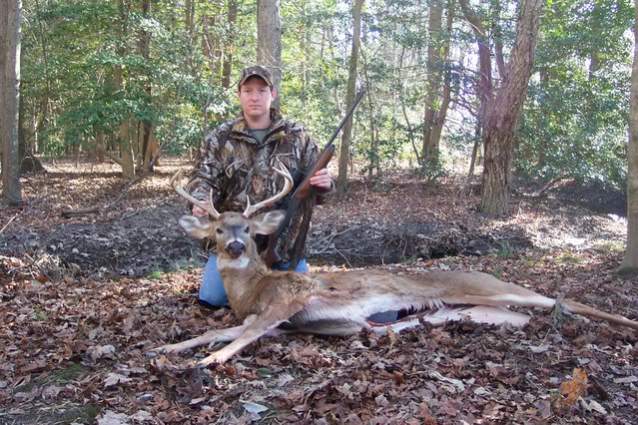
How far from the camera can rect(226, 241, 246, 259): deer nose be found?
504 centimetres

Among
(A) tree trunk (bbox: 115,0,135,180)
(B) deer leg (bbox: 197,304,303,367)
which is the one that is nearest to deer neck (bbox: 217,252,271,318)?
(B) deer leg (bbox: 197,304,303,367)

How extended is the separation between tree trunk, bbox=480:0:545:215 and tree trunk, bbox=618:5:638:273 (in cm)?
546

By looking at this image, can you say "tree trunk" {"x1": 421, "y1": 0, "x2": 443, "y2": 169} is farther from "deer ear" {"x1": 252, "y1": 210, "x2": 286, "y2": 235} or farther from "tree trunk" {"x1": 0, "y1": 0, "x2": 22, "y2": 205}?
"deer ear" {"x1": 252, "y1": 210, "x2": 286, "y2": 235}

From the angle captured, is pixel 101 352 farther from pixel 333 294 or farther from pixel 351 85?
pixel 351 85

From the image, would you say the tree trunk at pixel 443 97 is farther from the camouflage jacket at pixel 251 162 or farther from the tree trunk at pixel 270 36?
the camouflage jacket at pixel 251 162

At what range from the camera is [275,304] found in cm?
479

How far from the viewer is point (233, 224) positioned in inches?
205

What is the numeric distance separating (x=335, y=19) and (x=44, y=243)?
9.10m

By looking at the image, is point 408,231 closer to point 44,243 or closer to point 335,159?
point 44,243

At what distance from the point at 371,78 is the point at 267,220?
34.7 ft

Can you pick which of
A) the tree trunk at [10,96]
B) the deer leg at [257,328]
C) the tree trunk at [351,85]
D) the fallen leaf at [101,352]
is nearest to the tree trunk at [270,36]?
the tree trunk at [351,85]

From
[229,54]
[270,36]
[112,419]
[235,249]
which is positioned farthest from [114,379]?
[229,54]

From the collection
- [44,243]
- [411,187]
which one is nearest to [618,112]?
[411,187]

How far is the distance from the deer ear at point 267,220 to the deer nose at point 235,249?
31cm
